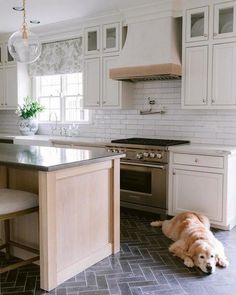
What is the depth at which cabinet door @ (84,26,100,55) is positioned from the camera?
5.13 metres

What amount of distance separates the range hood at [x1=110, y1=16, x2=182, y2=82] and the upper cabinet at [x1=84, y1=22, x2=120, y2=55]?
278 mm

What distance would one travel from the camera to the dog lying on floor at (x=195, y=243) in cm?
298

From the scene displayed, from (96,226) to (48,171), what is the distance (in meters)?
0.86

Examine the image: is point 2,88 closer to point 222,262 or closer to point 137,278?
point 137,278

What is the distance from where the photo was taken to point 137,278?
2848mm

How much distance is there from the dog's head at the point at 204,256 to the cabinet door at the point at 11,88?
4.41 meters

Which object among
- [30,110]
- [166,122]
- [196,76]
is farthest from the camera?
[30,110]

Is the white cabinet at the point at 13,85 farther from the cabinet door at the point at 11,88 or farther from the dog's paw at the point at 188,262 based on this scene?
the dog's paw at the point at 188,262

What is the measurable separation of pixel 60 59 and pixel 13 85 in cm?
105

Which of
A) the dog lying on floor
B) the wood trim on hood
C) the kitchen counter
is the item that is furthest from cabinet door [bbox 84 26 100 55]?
the dog lying on floor

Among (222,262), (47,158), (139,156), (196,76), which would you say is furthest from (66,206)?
(196,76)

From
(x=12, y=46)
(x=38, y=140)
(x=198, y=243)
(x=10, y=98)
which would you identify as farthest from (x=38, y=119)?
(x=198, y=243)

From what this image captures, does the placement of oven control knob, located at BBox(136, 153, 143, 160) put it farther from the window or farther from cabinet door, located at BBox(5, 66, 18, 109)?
cabinet door, located at BBox(5, 66, 18, 109)

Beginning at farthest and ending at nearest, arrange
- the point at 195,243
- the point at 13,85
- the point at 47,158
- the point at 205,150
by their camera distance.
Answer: the point at 13,85, the point at 205,150, the point at 195,243, the point at 47,158
